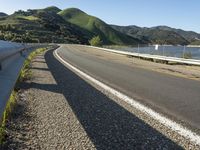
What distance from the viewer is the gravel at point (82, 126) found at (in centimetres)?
481

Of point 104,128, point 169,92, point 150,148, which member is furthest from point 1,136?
point 169,92

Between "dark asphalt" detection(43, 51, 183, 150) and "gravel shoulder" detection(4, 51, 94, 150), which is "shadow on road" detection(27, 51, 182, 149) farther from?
"gravel shoulder" detection(4, 51, 94, 150)

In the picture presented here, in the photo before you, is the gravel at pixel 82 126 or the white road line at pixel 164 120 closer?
the gravel at pixel 82 126

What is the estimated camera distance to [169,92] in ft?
32.2

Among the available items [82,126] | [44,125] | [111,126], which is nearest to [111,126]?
[111,126]

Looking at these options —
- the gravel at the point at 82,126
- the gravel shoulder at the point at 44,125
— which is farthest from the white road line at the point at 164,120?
the gravel shoulder at the point at 44,125

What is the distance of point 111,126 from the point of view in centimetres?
572

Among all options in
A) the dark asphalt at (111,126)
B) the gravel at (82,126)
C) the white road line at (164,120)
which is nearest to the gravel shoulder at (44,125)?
the gravel at (82,126)

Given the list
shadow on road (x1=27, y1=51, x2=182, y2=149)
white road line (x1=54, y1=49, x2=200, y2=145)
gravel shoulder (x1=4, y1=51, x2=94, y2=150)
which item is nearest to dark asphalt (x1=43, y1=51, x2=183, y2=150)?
shadow on road (x1=27, y1=51, x2=182, y2=149)

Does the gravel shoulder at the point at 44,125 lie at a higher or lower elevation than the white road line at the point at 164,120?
higher

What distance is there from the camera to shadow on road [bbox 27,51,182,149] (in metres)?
4.83

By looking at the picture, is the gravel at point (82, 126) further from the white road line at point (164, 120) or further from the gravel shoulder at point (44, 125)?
the white road line at point (164, 120)

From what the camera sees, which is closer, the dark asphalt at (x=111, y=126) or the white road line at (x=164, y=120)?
the dark asphalt at (x=111, y=126)

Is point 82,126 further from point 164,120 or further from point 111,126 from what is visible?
point 164,120
